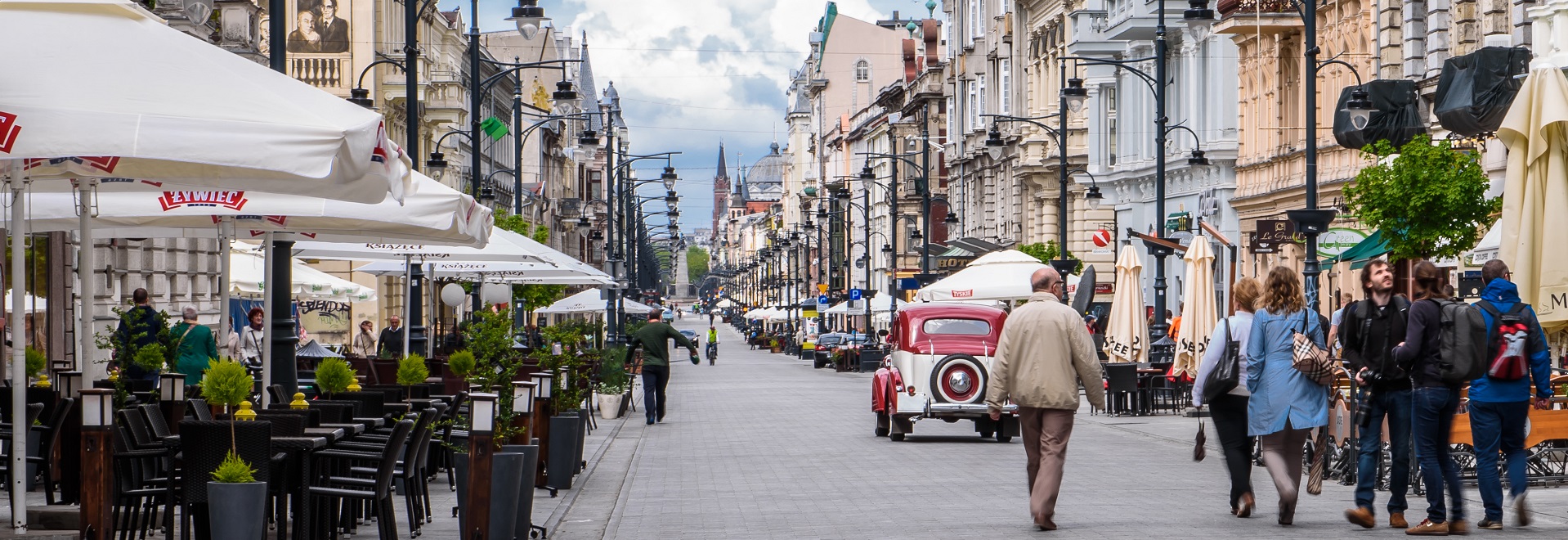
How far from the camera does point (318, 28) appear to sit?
54.4 meters

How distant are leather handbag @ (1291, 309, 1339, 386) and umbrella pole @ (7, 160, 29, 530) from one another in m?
7.14

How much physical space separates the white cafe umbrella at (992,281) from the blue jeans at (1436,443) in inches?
874

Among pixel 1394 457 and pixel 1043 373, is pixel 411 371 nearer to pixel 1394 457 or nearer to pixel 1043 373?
pixel 1043 373

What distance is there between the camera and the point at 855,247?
429 feet

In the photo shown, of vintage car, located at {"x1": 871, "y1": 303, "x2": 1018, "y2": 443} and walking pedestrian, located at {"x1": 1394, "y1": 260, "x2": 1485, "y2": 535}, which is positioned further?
vintage car, located at {"x1": 871, "y1": 303, "x2": 1018, "y2": 443}

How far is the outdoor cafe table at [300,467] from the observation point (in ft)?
33.8

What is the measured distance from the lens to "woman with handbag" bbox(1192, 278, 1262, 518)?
1276 centimetres

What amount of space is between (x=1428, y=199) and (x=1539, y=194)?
38.0 ft

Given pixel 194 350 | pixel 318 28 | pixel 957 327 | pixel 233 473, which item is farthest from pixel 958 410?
pixel 318 28

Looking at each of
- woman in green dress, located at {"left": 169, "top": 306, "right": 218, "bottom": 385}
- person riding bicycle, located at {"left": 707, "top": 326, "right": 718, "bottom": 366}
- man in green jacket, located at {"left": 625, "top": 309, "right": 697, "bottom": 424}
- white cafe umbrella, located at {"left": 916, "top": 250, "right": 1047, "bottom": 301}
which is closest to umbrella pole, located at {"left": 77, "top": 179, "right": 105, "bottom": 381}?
woman in green dress, located at {"left": 169, "top": 306, "right": 218, "bottom": 385}

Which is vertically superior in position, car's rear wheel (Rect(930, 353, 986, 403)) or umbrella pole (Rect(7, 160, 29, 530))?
umbrella pole (Rect(7, 160, 29, 530))

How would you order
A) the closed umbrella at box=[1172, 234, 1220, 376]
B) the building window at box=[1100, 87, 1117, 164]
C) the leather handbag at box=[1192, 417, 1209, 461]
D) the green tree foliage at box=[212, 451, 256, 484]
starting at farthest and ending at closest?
the building window at box=[1100, 87, 1117, 164]
the closed umbrella at box=[1172, 234, 1220, 376]
the leather handbag at box=[1192, 417, 1209, 461]
the green tree foliage at box=[212, 451, 256, 484]

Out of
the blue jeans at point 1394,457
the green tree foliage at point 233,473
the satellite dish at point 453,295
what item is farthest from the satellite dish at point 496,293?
the green tree foliage at point 233,473

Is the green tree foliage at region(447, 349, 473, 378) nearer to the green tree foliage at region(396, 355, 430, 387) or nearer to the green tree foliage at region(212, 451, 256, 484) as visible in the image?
the green tree foliage at region(396, 355, 430, 387)
